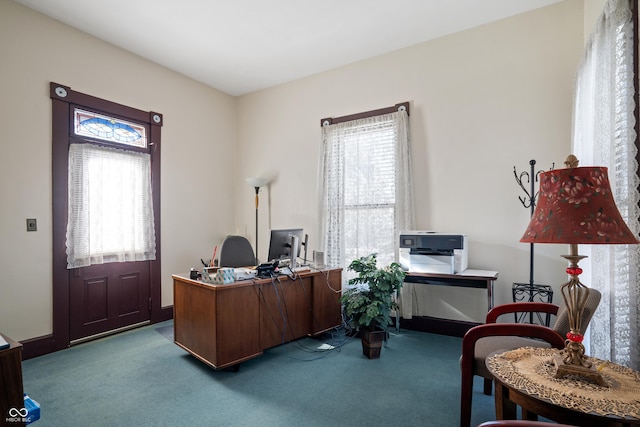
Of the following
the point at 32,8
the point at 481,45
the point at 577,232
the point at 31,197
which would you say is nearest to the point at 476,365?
the point at 577,232

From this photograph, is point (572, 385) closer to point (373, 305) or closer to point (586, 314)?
point (586, 314)

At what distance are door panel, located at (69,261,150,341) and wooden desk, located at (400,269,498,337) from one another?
9.95 feet

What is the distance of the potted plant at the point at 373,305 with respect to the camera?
2.94 metres

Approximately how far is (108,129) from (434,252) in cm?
370

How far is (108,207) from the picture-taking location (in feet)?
12.0

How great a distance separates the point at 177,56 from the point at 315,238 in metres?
2.79

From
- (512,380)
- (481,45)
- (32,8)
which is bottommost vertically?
(512,380)

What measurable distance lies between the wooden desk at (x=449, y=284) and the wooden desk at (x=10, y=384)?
284 centimetres

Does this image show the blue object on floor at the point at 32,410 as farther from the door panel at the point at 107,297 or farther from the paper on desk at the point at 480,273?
the paper on desk at the point at 480,273

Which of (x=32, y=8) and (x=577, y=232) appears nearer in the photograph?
(x=577, y=232)

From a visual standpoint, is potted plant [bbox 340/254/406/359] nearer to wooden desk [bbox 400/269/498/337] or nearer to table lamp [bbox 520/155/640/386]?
wooden desk [bbox 400/269/498/337]

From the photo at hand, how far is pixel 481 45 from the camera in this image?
11.3 ft

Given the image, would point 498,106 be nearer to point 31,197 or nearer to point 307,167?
point 307,167

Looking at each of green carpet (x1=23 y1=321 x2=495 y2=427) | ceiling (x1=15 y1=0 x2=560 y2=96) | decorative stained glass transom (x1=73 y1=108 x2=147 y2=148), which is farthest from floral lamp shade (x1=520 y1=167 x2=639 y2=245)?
decorative stained glass transom (x1=73 y1=108 x2=147 y2=148)
